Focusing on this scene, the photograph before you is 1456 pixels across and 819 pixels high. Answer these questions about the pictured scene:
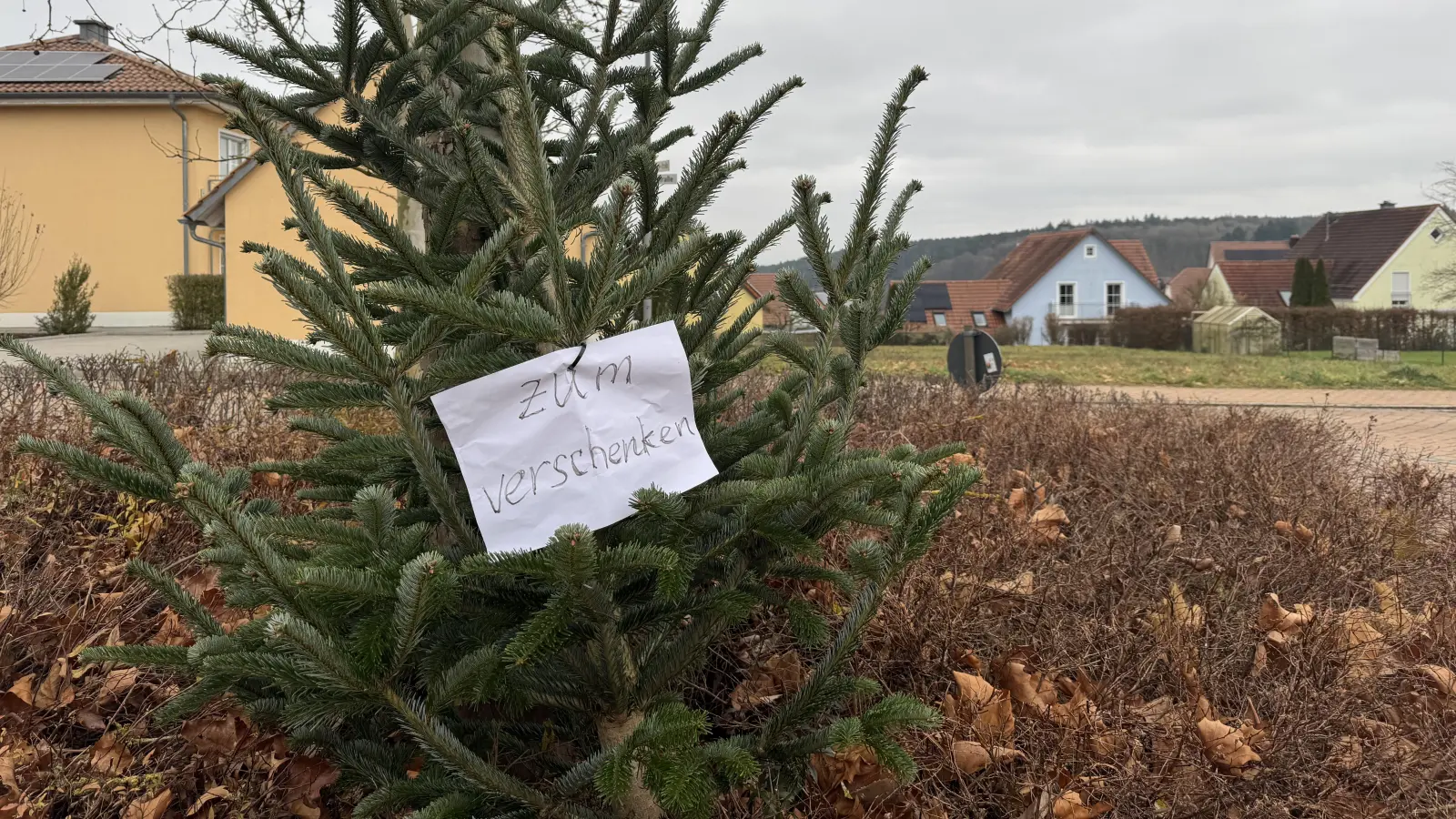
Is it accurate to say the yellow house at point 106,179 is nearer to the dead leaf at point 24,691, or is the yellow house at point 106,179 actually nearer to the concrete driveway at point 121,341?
the concrete driveway at point 121,341

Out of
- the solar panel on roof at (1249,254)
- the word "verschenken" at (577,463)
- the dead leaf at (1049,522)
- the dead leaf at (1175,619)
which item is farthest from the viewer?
the solar panel on roof at (1249,254)

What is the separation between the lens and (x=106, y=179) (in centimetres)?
2478

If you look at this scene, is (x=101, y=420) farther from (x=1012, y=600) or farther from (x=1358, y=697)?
(x=1358, y=697)

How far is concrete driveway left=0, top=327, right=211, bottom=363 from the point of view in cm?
1336

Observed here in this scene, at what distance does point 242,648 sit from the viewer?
159cm

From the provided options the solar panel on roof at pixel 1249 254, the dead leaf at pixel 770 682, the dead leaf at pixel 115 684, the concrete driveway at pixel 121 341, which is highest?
the solar panel on roof at pixel 1249 254

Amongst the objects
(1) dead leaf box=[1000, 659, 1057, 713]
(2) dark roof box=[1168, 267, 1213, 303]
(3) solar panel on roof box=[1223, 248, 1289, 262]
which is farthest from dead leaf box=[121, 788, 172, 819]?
(3) solar panel on roof box=[1223, 248, 1289, 262]

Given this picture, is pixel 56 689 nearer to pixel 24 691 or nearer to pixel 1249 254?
pixel 24 691

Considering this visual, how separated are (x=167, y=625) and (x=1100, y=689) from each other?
2332 millimetres

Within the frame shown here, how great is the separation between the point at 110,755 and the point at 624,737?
115 cm

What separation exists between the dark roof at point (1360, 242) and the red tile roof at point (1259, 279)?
1436 mm

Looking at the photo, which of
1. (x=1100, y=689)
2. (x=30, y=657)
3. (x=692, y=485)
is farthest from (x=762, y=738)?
(x=30, y=657)

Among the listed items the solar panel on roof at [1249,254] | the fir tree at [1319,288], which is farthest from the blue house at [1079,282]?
the solar panel on roof at [1249,254]

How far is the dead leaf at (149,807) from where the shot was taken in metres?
1.86
